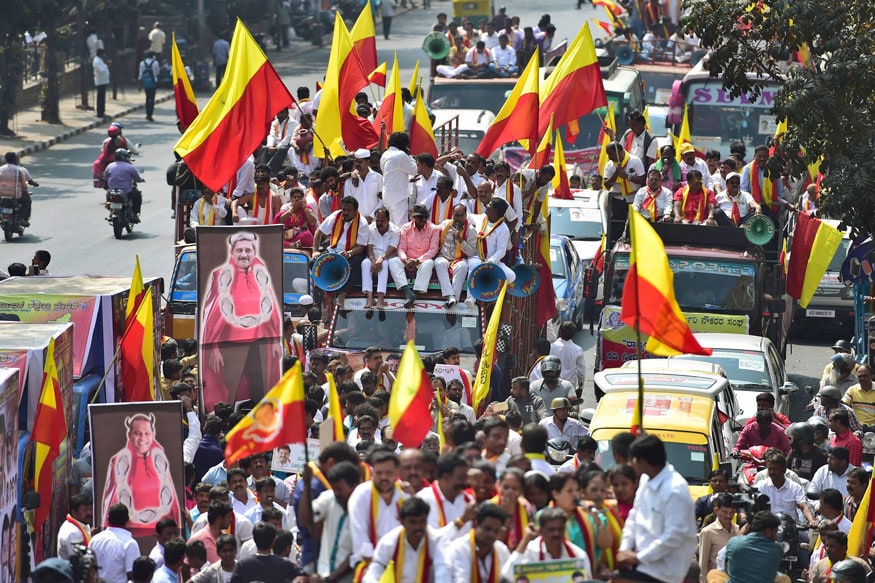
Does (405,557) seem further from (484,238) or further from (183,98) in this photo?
(183,98)

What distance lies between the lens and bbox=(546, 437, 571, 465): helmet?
14.0m

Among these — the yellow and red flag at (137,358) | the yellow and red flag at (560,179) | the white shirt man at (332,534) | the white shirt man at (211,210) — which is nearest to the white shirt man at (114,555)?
the white shirt man at (332,534)

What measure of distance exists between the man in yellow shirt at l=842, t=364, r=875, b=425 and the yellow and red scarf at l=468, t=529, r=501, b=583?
8.47m

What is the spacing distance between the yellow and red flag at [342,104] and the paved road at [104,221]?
4141mm

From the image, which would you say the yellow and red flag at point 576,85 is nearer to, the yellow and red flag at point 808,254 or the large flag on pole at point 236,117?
the yellow and red flag at point 808,254

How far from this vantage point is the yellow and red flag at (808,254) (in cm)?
2105

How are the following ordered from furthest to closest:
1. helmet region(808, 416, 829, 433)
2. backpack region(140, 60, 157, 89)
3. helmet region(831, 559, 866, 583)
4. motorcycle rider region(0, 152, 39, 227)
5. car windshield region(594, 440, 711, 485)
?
backpack region(140, 60, 157, 89) < motorcycle rider region(0, 152, 39, 227) < helmet region(808, 416, 829, 433) < car windshield region(594, 440, 711, 485) < helmet region(831, 559, 866, 583)

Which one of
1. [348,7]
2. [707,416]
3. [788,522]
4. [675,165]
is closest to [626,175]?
[675,165]

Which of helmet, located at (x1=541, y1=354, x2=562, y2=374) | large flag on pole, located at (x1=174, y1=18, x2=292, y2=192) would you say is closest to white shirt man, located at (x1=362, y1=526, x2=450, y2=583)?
helmet, located at (x1=541, y1=354, x2=562, y2=374)

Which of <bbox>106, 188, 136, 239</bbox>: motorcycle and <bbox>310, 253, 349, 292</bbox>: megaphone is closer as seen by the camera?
<bbox>310, 253, 349, 292</bbox>: megaphone

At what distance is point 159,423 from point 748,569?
15.2ft

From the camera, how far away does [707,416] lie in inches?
603

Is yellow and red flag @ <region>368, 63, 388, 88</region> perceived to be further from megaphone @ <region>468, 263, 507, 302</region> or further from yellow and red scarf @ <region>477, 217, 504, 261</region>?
megaphone @ <region>468, 263, 507, 302</region>

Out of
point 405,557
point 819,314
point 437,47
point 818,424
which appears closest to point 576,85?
point 819,314
